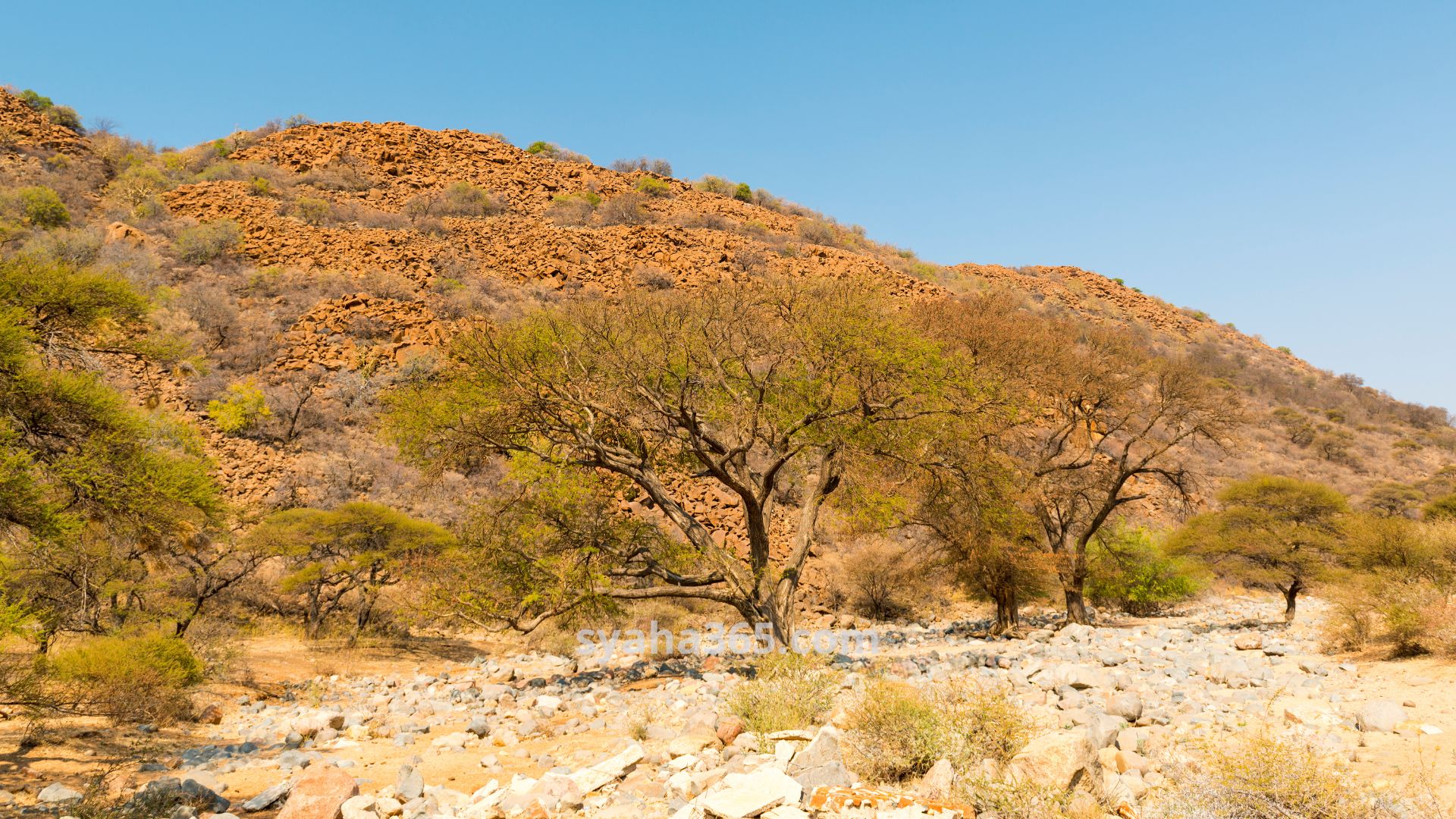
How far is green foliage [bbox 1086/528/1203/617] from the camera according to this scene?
20.4 meters

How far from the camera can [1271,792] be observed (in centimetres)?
369

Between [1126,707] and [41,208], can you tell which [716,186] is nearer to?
[41,208]

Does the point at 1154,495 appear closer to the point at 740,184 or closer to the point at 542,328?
the point at 542,328

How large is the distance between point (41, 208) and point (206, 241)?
6194 millimetres

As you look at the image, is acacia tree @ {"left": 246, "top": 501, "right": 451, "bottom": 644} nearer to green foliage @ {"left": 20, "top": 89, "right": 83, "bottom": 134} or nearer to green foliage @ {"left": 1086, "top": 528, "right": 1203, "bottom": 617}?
green foliage @ {"left": 1086, "top": 528, "right": 1203, "bottom": 617}

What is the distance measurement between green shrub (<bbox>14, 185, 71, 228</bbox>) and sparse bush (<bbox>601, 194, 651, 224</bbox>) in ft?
80.6

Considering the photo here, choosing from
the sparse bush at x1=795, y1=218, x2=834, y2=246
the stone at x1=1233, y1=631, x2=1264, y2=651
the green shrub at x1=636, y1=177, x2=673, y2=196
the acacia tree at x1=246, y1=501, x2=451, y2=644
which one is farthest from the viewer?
the green shrub at x1=636, y1=177, x2=673, y2=196

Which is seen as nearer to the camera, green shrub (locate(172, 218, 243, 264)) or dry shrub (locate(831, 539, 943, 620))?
dry shrub (locate(831, 539, 943, 620))

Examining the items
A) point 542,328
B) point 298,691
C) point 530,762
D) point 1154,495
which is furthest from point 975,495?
point 1154,495

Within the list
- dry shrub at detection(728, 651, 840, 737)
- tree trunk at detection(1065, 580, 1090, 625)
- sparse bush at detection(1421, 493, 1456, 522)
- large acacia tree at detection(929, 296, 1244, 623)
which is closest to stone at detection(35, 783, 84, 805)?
dry shrub at detection(728, 651, 840, 737)

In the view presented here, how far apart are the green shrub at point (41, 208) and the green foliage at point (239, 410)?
16449 mm

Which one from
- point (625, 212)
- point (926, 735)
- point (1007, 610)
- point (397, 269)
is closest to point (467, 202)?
point (625, 212)

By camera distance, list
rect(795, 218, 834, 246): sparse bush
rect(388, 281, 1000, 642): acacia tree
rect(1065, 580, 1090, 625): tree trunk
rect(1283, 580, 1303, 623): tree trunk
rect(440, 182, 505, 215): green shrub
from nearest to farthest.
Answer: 1. rect(388, 281, 1000, 642): acacia tree
2. rect(1283, 580, 1303, 623): tree trunk
3. rect(1065, 580, 1090, 625): tree trunk
4. rect(440, 182, 505, 215): green shrub
5. rect(795, 218, 834, 246): sparse bush

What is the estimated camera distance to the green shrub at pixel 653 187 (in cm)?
4838
